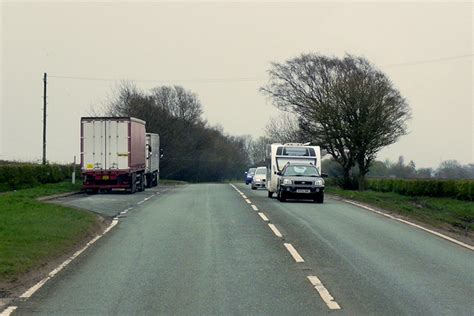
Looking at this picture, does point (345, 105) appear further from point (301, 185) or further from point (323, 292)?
point (323, 292)

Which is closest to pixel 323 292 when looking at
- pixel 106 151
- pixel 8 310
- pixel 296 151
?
pixel 8 310

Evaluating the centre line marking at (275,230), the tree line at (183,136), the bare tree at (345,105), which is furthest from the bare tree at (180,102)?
the centre line marking at (275,230)

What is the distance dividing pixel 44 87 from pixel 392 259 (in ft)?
147

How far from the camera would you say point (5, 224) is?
16391 mm

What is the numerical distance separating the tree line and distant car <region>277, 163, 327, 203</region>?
49.7m

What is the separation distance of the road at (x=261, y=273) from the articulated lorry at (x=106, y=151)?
723 inches

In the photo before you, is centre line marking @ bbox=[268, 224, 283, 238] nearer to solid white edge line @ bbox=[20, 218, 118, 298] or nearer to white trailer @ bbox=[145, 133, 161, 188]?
Result: solid white edge line @ bbox=[20, 218, 118, 298]

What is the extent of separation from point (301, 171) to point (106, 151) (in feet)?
40.4

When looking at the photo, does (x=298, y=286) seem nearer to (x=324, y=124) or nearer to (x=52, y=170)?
(x=52, y=170)

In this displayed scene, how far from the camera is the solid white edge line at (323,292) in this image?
8.04m

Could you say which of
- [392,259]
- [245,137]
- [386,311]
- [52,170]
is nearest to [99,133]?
[52,170]

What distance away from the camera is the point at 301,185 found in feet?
91.4

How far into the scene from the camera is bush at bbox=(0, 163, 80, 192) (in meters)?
36.5

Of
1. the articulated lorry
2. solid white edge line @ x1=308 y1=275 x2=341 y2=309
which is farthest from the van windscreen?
solid white edge line @ x1=308 y1=275 x2=341 y2=309
